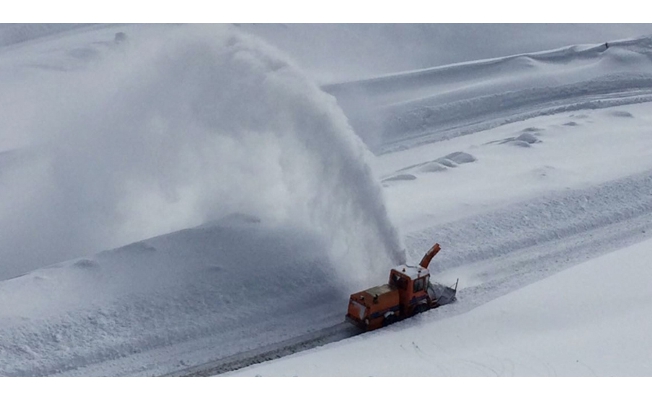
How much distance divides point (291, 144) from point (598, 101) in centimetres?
1909

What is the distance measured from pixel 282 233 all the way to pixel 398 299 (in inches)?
162

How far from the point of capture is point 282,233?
68.3ft

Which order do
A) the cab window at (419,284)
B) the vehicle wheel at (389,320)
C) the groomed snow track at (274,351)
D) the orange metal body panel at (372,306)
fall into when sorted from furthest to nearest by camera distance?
the cab window at (419,284) < the vehicle wheel at (389,320) < the orange metal body panel at (372,306) < the groomed snow track at (274,351)

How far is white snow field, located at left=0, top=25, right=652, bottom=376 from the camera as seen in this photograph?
17.0 meters

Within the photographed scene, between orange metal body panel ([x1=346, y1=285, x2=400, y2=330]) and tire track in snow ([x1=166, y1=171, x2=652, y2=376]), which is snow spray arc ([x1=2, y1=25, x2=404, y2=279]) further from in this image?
tire track in snow ([x1=166, y1=171, x2=652, y2=376])

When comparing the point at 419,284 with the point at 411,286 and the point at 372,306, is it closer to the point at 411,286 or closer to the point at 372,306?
the point at 411,286

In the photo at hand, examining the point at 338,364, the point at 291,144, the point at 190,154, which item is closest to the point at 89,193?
the point at 190,154

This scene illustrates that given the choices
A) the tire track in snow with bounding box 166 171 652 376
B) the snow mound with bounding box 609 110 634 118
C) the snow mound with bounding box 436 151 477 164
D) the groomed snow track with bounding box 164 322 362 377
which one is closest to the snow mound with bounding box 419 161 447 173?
the snow mound with bounding box 436 151 477 164

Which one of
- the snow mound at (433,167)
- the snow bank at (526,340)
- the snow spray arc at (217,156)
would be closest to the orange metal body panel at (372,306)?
the snow bank at (526,340)

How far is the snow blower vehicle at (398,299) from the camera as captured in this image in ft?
58.7

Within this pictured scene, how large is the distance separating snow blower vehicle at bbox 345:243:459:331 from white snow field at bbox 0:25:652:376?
0.32 m

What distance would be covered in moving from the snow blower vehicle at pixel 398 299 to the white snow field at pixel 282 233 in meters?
0.32

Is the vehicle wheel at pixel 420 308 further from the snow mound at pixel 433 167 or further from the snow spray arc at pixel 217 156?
the snow mound at pixel 433 167

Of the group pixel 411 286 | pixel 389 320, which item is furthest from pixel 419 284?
pixel 389 320
